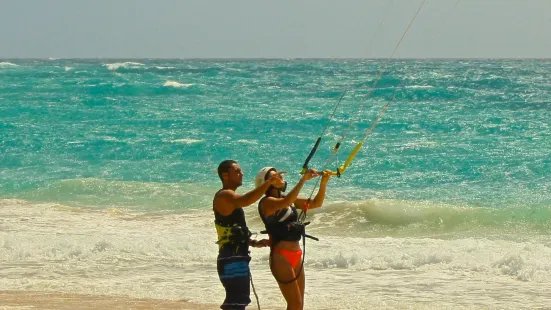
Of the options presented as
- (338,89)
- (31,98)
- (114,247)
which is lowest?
(114,247)

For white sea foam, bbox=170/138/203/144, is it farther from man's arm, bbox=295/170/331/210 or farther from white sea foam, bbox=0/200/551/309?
man's arm, bbox=295/170/331/210

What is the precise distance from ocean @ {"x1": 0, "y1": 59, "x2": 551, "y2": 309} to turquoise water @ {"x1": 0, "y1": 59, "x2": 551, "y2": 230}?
7 cm

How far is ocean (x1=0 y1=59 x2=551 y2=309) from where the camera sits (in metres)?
10.5

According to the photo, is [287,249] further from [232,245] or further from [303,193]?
[303,193]

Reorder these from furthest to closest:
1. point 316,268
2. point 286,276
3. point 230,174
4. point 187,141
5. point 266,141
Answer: point 187,141 → point 266,141 → point 316,268 → point 286,276 → point 230,174

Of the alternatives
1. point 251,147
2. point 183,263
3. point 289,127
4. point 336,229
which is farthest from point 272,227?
point 289,127

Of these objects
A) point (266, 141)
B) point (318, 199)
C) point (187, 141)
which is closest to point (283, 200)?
point (318, 199)

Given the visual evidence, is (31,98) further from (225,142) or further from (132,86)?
(225,142)

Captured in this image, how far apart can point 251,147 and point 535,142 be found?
7.62m

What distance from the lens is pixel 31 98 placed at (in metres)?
39.6

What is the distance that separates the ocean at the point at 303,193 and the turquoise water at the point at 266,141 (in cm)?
7

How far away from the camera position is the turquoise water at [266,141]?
723 inches

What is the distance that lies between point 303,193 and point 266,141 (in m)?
8.93

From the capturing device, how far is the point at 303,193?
17328mm
